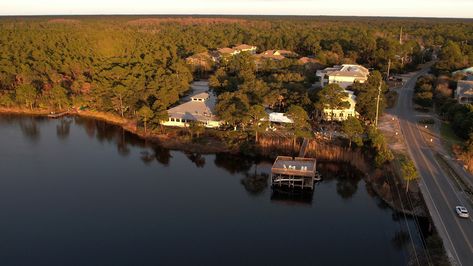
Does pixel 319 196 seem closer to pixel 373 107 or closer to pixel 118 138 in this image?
pixel 373 107

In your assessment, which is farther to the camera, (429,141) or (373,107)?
(373,107)

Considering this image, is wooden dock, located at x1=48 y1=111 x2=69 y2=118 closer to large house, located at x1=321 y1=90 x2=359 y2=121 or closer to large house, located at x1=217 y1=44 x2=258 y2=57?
large house, located at x1=321 y1=90 x2=359 y2=121

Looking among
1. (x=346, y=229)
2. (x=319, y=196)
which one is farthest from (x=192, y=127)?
(x=346, y=229)

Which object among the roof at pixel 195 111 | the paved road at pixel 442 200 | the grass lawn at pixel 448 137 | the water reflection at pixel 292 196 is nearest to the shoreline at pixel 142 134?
the roof at pixel 195 111

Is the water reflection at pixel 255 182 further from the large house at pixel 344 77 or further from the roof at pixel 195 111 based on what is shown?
the large house at pixel 344 77

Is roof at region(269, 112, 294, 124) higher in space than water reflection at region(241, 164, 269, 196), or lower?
higher

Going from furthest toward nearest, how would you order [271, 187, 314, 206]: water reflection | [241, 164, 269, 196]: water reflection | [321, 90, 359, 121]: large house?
[321, 90, 359, 121]: large house
[241, 164, 269, 196]: water reflection
[271, 187, 314, 206]: water reflection

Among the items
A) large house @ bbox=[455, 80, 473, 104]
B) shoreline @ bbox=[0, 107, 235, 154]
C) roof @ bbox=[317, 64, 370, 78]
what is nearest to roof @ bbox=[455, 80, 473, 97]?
large house @ bbox=[455, 80, 473, 104]

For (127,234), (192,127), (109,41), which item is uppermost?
(109,41)

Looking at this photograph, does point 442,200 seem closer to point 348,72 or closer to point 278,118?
point 278,118
